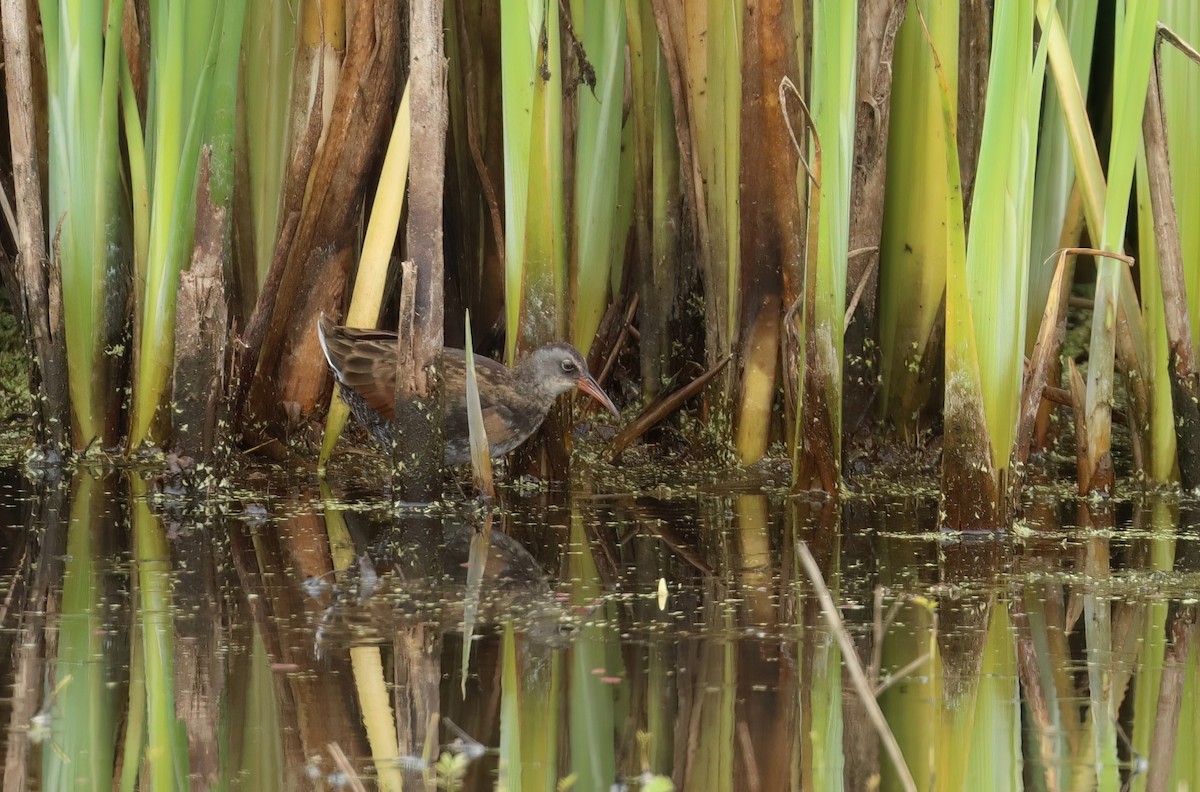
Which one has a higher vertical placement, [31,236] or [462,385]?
[31,236]

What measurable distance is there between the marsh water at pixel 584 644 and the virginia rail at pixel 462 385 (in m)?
0.31

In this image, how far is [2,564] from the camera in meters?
4.12

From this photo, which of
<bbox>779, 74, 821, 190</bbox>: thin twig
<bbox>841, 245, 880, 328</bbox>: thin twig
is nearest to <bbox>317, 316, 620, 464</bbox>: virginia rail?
<bbox>841, 245, 880, 328</bbox>: thin twig

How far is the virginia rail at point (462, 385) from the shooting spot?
17.6 ft

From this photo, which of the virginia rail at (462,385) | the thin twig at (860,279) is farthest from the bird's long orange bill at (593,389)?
the thin twig at (860,279)

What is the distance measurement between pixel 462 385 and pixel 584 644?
6.98 ft

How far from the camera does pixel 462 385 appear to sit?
544cm

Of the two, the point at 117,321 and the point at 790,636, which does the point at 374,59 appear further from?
the point at 790,636

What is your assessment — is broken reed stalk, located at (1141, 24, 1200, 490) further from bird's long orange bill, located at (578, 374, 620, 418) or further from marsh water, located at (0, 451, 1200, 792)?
bird's long orange bill, located at (578, 374, 620, 418)

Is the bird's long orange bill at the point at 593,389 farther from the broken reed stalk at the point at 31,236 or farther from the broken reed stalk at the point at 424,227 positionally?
the broken reed stalk at the point at 31,236

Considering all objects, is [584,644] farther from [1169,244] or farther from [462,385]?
[1169,244]

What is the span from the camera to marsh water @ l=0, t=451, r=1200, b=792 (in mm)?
2656

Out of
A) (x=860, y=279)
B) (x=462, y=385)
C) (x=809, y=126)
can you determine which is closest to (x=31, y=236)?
(x=462, y=385)

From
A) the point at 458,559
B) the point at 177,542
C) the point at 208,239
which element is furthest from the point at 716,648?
the point at 208,239
